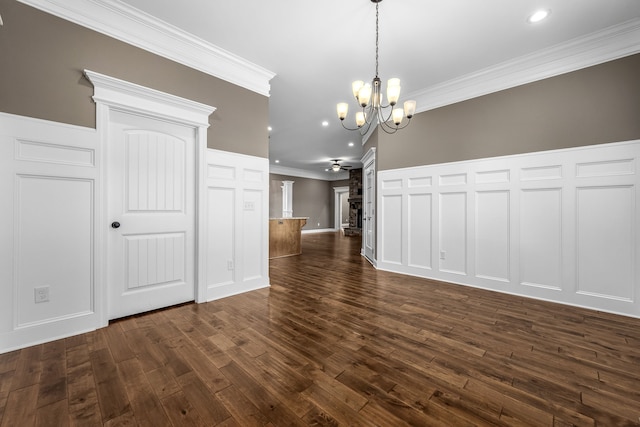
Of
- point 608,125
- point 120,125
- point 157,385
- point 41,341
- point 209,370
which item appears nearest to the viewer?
point 157,385

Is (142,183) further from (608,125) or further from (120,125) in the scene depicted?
(608,125)

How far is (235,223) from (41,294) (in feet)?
5.80

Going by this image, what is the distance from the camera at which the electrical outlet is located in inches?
81.7

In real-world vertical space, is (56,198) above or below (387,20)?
below

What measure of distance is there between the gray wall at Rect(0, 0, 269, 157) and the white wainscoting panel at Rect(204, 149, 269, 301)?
0.89m

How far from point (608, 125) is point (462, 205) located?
65.0 inches

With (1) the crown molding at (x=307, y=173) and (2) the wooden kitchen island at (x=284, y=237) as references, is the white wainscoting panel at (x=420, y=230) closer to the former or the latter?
(2) the wooden kitchen island at (x=284, y=237)

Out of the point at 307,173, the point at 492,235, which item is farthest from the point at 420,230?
the point at 307,173

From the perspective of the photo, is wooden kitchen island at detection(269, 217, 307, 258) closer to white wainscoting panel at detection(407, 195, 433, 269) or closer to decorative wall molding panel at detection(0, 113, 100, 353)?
→ white wainscoting panel at detection(407, 195, 433, 269)

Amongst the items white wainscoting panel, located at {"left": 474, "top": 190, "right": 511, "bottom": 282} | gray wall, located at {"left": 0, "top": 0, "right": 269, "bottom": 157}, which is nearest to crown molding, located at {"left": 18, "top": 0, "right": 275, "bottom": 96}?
gray wall, located at {"left": 0, "top": 0, "right": 269, "bottom": 157}

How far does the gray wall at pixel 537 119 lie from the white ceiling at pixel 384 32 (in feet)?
1.45

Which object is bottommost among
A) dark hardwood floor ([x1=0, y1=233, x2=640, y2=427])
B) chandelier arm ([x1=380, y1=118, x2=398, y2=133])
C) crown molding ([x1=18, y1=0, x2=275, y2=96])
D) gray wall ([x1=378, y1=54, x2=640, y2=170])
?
dark hardwood floor ([x1=0, y1=233, x2=640, y2=427])

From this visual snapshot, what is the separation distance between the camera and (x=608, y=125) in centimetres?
278

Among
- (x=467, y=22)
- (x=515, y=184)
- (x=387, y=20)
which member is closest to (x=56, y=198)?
(x=387, y=20)
